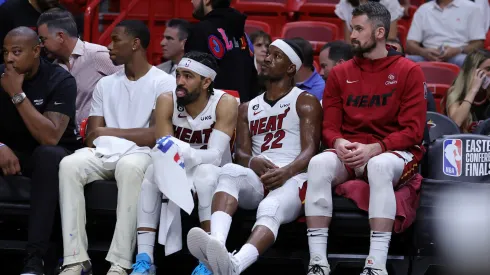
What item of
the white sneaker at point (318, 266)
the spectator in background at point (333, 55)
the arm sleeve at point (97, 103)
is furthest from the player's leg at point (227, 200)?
the spectator in background at point (333, 55)

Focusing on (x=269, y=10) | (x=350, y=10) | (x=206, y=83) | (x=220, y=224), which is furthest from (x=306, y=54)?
(x=269, y=10)

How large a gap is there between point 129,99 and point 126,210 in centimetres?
96

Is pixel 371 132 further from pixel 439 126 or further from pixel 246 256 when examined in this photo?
pixel 246 256

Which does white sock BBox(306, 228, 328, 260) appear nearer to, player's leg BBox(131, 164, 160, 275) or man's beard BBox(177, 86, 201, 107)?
player's leg BBox(131, 164, 160, 275)

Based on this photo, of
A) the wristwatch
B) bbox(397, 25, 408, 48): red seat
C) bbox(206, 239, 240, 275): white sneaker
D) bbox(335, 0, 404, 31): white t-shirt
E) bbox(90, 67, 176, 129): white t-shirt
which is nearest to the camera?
bbox(206, 239, 240, 275): white sneaker

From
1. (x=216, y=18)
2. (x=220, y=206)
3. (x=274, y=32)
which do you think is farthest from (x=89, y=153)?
(x=274, y=32)

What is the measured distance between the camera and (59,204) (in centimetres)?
598

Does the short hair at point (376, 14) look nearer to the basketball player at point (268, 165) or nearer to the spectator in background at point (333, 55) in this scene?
the basketball player at point (268, 165)

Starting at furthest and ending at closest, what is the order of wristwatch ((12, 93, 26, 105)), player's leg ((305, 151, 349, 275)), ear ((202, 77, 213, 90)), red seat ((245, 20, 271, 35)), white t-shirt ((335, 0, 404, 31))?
red seat ((245, 20, 271, 35)), white t-shirt ((335, 0, 404, 31)), ear ((202, 77, 213, 90)), wristwatch ((12, 93, 26, 105)), player's leg ((305, 151, 349, 275))

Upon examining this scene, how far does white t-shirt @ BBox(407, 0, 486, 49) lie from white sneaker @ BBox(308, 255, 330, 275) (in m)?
4.13

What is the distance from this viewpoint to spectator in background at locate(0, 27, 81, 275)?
587cm

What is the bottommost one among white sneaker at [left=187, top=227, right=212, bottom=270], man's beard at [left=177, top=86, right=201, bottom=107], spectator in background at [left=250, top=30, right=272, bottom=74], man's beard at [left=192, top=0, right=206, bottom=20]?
white sneaker at [left=187, top=227, right=212, bottom=270]

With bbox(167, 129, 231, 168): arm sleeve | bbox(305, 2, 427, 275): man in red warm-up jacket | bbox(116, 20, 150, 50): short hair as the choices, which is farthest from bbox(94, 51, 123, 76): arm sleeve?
bbox(305, 2, 427, 275): man in red warm-up jacket

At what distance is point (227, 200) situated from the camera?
556 cm
